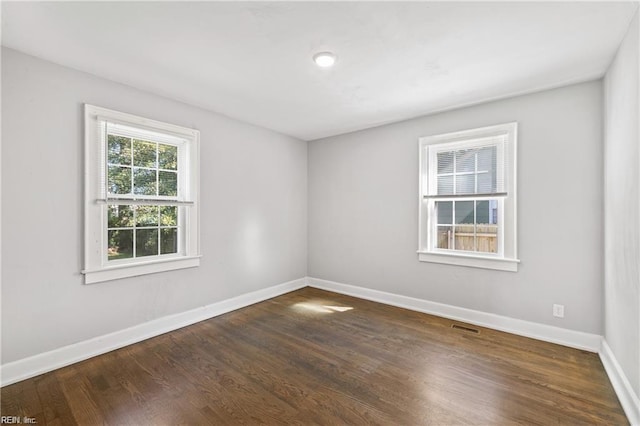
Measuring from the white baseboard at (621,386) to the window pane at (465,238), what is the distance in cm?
139

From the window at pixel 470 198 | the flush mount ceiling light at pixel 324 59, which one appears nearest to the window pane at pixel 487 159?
the window at pixel 470 198

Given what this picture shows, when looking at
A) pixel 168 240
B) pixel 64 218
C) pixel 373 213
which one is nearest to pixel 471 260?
pixel 373 213

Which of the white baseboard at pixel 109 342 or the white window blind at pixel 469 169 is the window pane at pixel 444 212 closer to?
the white window blind at pixel 469 169

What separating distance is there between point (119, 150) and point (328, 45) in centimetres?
227

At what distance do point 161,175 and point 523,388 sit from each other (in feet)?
12.7

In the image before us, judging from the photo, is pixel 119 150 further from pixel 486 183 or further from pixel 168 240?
pixel 486 183

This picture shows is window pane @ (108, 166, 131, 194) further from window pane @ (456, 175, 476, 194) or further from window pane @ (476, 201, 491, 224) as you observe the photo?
window pane @ (476, 201, 491, 224)

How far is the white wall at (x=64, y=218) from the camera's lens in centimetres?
222

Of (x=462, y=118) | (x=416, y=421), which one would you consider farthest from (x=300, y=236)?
(x=416, y=421)

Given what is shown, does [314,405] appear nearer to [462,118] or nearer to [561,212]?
[561,212]

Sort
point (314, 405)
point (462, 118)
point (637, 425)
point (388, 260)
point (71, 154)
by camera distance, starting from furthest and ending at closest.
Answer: point (388, 260) < point (462, 118) < point (71, 154) < point (314, 405) < point (637, 425)

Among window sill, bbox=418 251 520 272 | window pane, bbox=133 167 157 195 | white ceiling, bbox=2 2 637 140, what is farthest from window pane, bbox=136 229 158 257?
window sill, bbox=418 251 520 272

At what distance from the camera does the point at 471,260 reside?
3.33m

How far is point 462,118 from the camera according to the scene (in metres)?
3.42
